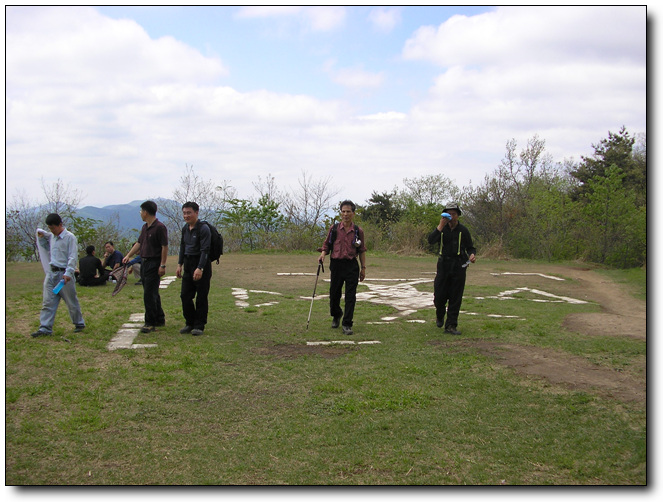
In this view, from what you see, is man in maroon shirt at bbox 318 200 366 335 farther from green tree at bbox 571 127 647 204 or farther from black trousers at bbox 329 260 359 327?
green tree at bbox 571 127 647 204

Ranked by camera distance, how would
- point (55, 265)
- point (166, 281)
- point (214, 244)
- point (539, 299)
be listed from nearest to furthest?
1. point (55, 265)
2. point (214, 244)
3. point (539, 299)
4. point (166, 281)

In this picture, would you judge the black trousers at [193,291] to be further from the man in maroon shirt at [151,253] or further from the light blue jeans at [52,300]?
the light blue jeans at [52,300]

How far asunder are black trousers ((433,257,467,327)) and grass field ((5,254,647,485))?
35 centimetres

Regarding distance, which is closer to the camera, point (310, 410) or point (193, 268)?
point (310, 410)

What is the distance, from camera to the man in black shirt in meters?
7.91

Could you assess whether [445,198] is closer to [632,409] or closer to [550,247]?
[550,247]

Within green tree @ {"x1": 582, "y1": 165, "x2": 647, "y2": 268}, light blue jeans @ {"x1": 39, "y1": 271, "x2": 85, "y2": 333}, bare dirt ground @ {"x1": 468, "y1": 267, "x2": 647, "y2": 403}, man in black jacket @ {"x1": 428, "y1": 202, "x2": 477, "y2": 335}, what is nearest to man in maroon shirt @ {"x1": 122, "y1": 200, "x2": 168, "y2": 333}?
light blue jeans @ {"x1": 39, "y1": 271, "x2": 85, "y2": 333}

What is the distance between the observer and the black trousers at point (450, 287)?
8281 millimetres

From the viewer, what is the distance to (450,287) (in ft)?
27.6

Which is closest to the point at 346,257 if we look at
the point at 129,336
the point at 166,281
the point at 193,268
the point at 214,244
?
the point at 214,244

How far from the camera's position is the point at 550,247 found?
27.9 metres

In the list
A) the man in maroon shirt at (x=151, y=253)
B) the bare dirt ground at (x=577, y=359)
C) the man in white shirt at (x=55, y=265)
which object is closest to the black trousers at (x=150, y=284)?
the man in maroon shirt at (x=151, y=253)

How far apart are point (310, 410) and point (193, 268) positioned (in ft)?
12.5

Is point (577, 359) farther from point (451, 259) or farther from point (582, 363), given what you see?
point (451, 259)
